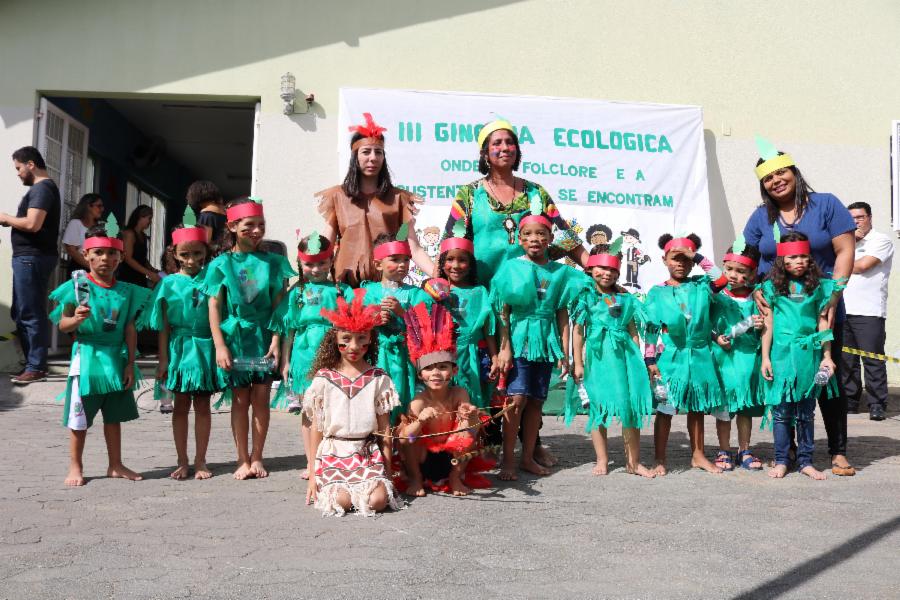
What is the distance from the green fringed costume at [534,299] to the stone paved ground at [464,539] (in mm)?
717

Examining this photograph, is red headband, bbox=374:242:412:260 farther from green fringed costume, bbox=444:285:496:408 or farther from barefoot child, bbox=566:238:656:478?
barefoot child, bbox=566:238:656:478

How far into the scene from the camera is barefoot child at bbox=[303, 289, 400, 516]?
13.8 ft

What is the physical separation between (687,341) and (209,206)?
3.84 m

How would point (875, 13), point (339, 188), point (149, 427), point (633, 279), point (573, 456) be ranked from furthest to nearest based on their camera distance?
1. point (875, 13)
2. point (633, 279)
3. point (149, 427)
4. point (573, 456)
5. point (339, 188)

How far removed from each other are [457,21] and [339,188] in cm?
451

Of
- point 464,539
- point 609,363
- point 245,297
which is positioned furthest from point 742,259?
point 245,297

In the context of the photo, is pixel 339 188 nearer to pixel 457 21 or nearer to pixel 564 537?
pixel 564 537

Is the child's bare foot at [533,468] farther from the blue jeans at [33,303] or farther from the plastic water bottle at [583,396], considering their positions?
the blue jeans at [33,303]

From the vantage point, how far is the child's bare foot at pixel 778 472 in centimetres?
506

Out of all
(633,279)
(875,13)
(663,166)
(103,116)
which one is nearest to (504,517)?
(633,279)

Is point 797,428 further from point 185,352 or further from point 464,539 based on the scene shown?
point 185,352

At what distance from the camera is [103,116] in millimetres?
11469

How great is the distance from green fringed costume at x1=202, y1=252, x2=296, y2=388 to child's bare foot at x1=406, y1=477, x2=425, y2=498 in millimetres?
1087

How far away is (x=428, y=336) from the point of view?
4.52 m
